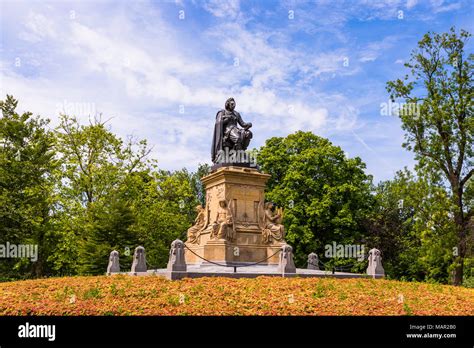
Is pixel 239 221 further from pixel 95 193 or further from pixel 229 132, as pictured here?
pixel 95 193

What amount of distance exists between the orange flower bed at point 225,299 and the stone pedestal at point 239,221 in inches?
161

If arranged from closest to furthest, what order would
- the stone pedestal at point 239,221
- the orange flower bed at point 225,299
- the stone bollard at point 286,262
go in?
the orange flower bed at point 225,299 → the stone bollard at point 286,262 → the stone pedestal at point 239,221

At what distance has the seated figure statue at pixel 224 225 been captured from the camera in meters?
18.5

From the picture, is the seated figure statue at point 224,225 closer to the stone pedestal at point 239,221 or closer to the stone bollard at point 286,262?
the stone pedestal at point 239,221

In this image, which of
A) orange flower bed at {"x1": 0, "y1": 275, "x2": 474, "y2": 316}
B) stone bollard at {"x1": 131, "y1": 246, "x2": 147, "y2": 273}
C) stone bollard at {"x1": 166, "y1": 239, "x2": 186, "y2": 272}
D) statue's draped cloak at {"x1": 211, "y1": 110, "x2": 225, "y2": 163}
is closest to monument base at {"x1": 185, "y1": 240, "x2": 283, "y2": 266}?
stone bollard at {"x1": 131, "y1": 246, "x2": 147, "y2": 273}

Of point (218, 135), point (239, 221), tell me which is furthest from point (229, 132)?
point (239, 221)

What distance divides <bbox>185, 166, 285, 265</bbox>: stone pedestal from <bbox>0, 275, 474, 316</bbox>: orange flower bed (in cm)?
409

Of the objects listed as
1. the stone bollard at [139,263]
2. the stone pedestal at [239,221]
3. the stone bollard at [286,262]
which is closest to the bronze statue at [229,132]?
the stone pedestal at [239,221]

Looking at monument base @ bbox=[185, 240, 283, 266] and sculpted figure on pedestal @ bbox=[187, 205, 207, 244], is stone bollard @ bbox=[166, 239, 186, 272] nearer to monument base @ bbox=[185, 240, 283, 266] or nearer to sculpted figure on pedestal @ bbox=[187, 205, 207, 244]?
monument base @ bbox=[185, 240, 283, 266]

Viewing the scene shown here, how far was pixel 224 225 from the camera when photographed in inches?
729

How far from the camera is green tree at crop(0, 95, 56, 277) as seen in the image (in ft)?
101

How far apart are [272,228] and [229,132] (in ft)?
14.9
